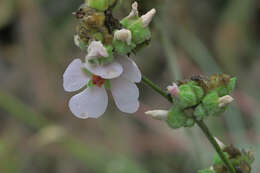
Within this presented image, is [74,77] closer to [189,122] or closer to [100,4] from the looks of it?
[100,4]

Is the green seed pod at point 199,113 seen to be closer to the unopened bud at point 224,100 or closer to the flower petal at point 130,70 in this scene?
the unopened bud at point 224,100

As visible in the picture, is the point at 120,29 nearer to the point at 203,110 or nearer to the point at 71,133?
the point at 203,110

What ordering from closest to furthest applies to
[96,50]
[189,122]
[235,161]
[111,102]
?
[96,50]
[189,122]
[235,161]
[111,102]

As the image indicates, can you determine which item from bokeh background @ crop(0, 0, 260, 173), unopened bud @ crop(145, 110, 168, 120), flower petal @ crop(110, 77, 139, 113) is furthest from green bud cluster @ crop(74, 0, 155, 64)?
bokeh background @ crop(0, 0, 260, 173)

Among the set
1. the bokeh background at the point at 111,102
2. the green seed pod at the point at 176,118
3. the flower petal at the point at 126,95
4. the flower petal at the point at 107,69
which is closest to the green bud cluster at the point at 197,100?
the green seed pod at the point at 176,118

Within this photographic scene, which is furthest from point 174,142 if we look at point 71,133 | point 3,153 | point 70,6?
point 70,6

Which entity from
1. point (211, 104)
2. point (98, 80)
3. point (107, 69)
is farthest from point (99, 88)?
point (211, 104)
